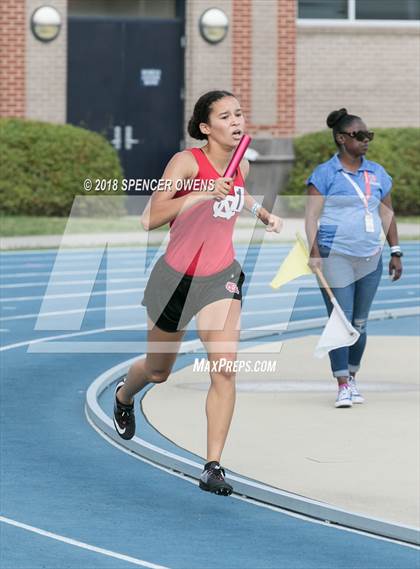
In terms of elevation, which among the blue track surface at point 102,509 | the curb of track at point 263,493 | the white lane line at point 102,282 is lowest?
the blue track surface at point 102,509

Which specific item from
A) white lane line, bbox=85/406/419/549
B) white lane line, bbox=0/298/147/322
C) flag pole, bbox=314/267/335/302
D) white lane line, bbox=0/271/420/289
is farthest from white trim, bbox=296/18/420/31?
white lane line, bbox=85/406/419/549

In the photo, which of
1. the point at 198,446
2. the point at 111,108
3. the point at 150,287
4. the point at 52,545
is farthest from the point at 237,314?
the point at 111,108

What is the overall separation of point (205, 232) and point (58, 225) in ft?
72.9

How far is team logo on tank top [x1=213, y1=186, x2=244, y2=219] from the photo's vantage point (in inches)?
254

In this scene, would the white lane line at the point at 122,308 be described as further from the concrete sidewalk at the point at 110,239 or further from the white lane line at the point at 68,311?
the concrete sidewalk at the point at 110,239

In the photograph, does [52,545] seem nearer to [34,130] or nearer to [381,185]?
[381,185]

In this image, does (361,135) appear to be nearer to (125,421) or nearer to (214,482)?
(125,421)

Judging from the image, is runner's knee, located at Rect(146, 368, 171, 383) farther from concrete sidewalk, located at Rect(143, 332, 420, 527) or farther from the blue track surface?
concrete sidewalk, located at Rect(143, 332, 420, 527)

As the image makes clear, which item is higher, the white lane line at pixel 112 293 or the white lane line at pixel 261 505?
the white lane line at pixel 112 293

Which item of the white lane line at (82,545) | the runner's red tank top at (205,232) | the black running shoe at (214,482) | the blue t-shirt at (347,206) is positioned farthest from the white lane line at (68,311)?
the runner's red tank top at (205,232)

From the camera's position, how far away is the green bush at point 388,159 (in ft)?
107

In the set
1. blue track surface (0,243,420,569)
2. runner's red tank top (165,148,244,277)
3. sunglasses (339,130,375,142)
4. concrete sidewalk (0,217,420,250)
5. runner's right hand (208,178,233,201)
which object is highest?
sunglasses (339,130,375,142)

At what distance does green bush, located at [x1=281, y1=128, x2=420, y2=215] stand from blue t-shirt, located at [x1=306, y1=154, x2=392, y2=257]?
20.4m

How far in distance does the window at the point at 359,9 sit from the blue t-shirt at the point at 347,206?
2325 cm
